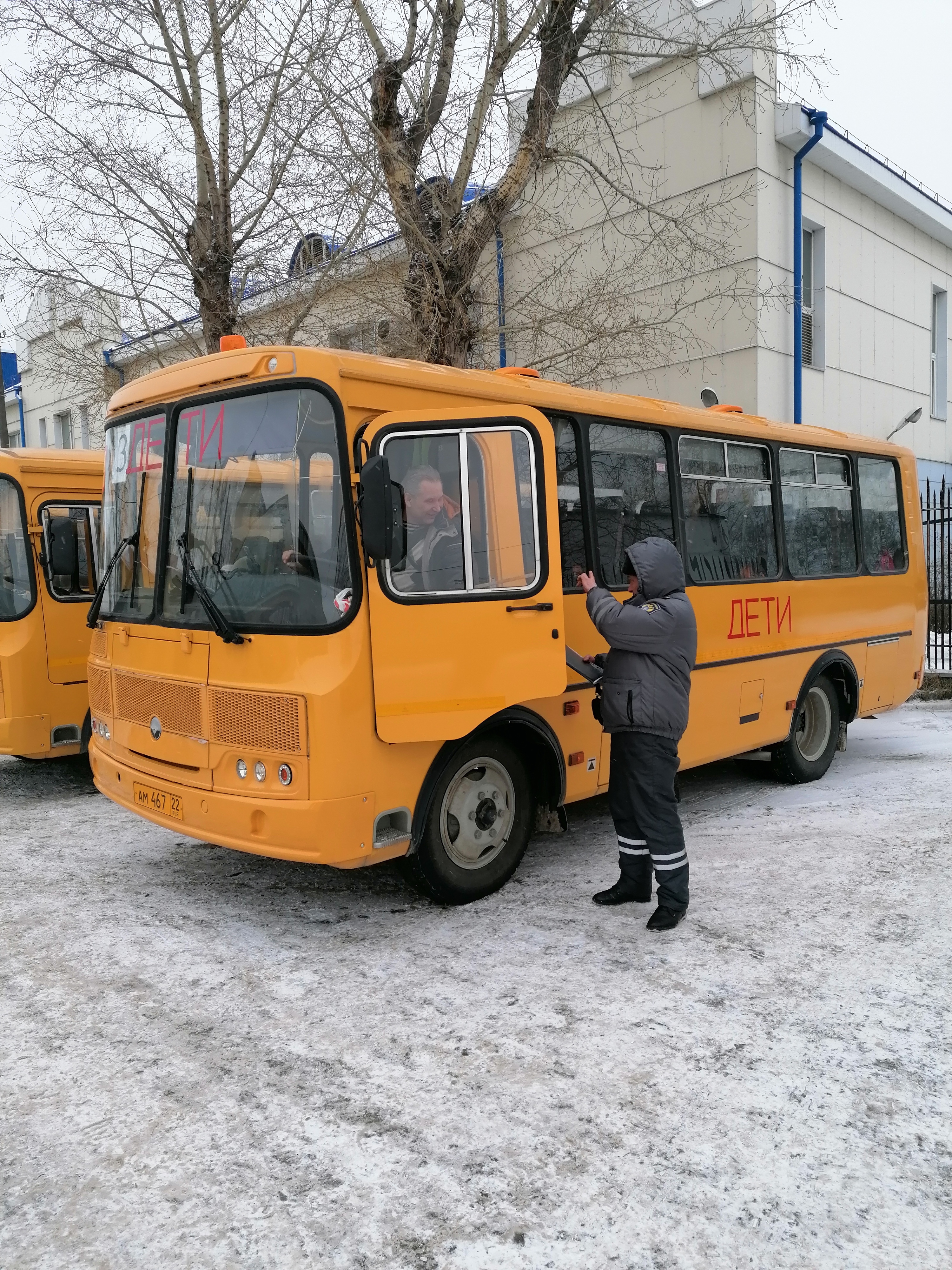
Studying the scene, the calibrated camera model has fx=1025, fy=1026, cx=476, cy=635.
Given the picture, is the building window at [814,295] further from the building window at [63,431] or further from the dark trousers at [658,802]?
the building window at [63,431]

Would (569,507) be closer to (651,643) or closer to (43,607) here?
(651,643)

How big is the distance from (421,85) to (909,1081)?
33.3ft

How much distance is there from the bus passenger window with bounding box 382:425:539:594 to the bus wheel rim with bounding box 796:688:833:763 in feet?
13.6

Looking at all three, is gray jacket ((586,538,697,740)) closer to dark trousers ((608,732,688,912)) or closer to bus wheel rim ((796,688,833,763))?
dark trousers ((608,732,688,912))

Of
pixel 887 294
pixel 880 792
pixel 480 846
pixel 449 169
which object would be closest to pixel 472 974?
pixel 480 846

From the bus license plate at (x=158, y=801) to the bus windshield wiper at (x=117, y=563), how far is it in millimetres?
949

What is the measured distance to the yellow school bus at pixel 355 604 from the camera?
4.52 metres

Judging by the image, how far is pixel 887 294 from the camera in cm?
1755

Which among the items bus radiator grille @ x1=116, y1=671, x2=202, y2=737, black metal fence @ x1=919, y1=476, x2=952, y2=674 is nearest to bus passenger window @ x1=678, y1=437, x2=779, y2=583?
bus radiator grille @ x1=116, y1=671, x2=202, y2=737

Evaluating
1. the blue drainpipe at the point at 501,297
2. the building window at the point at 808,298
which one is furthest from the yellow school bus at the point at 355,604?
the building window at the point at 808,298

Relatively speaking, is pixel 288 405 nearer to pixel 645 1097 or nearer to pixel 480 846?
pixel 480 846

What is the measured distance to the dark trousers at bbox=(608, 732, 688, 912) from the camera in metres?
4.77

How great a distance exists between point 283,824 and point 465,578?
4.55 feet

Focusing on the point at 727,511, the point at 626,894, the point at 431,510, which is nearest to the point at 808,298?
the point at 727,511
